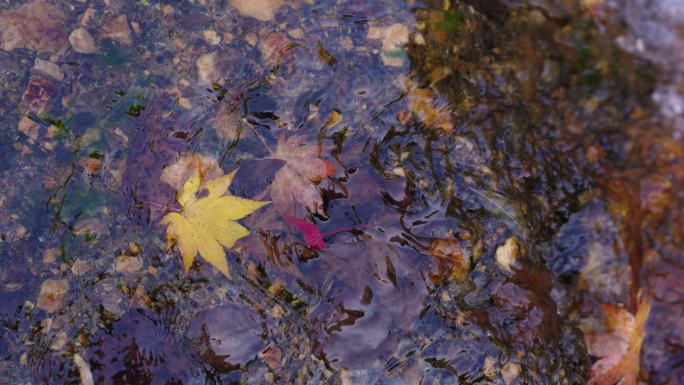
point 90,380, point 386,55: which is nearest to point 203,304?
point 90,380

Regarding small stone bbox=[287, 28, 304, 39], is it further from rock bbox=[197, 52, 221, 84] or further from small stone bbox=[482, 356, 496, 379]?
small stone bbox=[482, 356, 496, 379]

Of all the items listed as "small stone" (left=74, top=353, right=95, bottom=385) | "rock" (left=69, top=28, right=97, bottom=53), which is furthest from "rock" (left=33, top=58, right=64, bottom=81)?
"small stone" (left=74, top=353, right=95, bottom=385)

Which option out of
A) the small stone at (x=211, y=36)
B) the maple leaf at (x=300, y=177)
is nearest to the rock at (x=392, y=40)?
the maple leaf at (x=300, y=177)

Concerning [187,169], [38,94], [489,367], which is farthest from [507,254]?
[38,94]

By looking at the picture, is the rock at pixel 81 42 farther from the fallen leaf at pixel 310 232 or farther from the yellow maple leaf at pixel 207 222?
the fallen leaf at pixel 310 232

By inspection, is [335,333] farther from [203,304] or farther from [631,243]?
[631,243]

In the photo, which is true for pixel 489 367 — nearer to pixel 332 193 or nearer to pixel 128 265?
pixel 332 193
